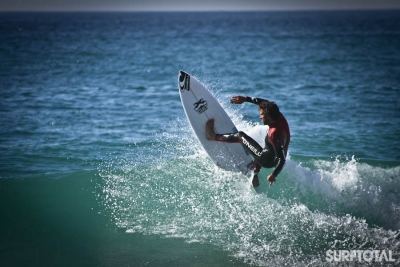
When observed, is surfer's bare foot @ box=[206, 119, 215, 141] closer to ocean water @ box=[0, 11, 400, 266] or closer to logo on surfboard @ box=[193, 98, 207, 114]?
logo on surfboard @ box=[193, 98, 207, 114]

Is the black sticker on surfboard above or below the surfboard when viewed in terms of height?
above

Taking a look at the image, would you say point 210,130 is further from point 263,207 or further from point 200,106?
point 263,207

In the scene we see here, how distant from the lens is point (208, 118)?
855 centimetres

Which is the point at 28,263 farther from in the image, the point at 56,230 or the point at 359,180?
the point at 359,180

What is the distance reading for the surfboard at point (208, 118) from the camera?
8414mm

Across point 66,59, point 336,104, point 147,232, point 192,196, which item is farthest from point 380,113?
point 66,59

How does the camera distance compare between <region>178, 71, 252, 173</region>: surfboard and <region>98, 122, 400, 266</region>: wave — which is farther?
<region>178, 71, 252, 173</region>: surfboard

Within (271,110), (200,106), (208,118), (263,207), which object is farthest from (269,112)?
(200,106)

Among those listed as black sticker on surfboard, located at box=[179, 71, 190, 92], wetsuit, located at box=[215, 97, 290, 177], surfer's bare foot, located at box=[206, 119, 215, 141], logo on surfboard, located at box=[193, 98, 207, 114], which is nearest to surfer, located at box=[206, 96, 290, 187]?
wetsuit, located at box=[215, 97, 290, 177]

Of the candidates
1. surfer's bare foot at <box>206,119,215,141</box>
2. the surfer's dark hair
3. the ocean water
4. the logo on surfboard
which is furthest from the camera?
the logo on surfboard

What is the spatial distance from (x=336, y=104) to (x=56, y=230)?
12.5 metres

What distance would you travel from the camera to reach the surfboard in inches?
331

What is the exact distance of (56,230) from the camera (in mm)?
7320

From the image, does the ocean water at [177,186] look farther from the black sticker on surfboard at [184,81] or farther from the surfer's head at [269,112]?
the surfer's head at [269,112]
